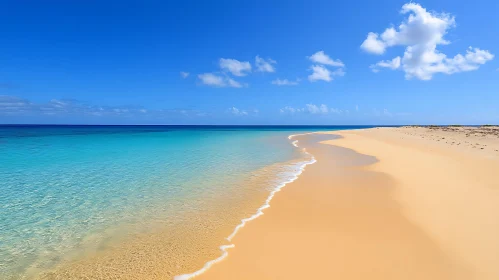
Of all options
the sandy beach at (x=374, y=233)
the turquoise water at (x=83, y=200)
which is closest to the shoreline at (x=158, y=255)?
the sandy beach at (x=374, y=233)

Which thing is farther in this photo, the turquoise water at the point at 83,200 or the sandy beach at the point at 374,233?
the turquoise water at the point at 83,200

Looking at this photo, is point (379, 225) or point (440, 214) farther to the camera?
point (440, 214)

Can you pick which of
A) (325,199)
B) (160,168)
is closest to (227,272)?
(325,199)

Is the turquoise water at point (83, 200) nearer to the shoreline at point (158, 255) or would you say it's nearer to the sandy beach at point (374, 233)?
the shoreline at point (158, 255)

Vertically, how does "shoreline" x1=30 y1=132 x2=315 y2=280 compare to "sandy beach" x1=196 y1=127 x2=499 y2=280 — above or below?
below

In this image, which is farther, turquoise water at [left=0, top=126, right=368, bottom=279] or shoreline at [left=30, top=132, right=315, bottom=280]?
turquoise water at [left=0, top=126, right=368, bottom=279]

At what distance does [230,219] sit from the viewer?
706 centimetres

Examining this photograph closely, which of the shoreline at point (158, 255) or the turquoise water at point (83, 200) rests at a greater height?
the turquoise water at point (83, 200)

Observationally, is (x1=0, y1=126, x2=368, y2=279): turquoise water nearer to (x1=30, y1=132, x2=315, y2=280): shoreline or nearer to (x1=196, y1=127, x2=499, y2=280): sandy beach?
(x1=30, y1=132, x2=315, y2=280): shoreline

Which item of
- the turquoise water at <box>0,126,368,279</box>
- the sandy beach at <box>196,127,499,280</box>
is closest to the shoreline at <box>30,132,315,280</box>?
the sandy beach at <box>196,127,499,280</box>

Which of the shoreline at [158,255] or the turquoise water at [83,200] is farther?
the turquoise water at [83,200]

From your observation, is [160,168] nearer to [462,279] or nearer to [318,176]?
[318,176]

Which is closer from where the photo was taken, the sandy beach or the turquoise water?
the sandy beach

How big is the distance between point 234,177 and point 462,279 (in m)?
9.18
